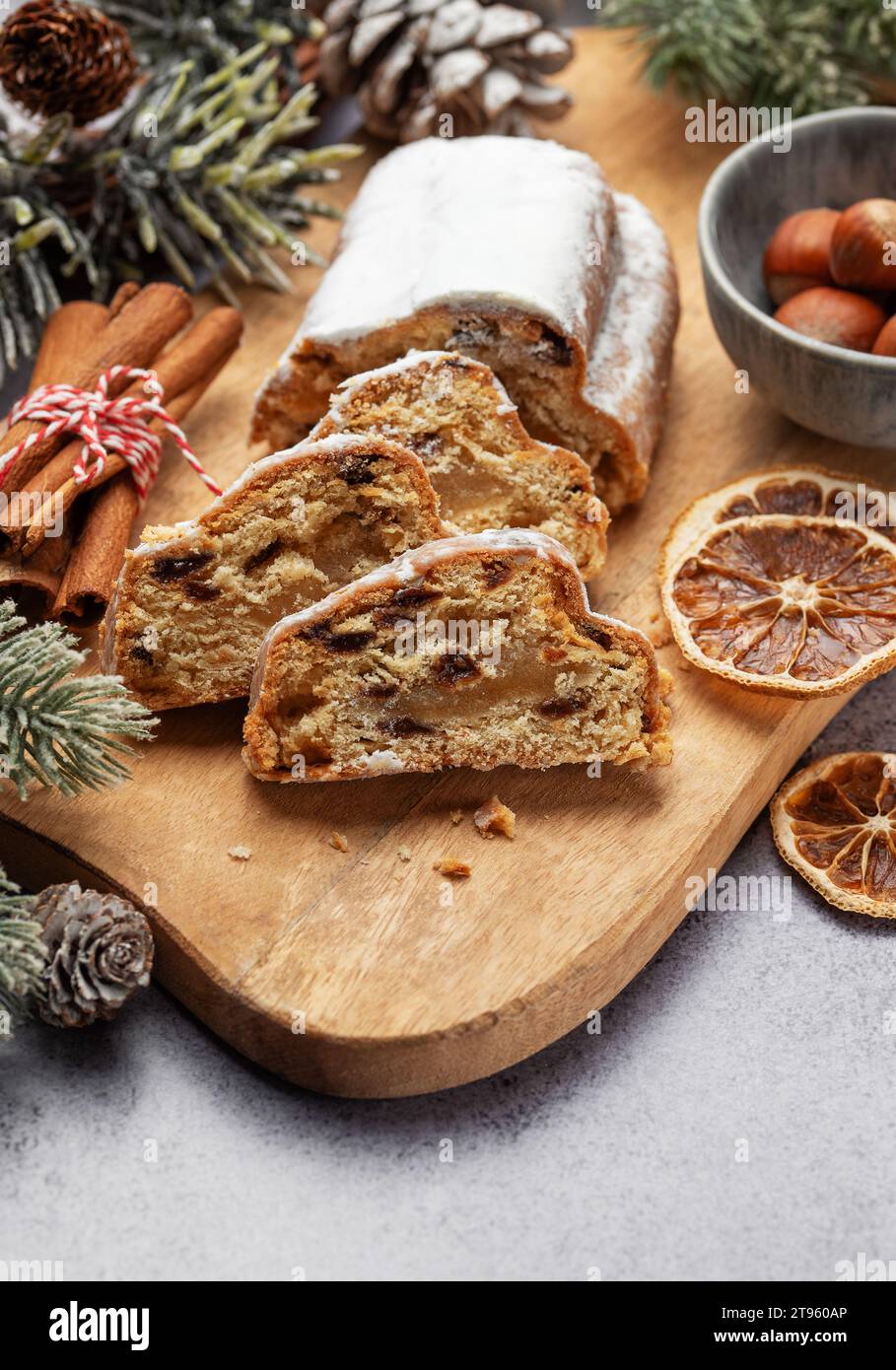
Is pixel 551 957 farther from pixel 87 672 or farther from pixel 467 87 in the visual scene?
pixel 467 87

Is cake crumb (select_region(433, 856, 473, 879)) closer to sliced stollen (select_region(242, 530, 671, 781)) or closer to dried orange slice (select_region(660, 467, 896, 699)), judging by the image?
sliced stollen (select_region(242, 530, 671, 781))

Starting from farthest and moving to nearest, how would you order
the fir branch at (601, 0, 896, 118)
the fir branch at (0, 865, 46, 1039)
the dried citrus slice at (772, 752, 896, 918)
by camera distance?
1. the fir branch at (601, 0, 896, 118)
2. the dried citrus slice at (772, 752, 896, 918)
3. the fir branch at (0, 865, 46, 1039)

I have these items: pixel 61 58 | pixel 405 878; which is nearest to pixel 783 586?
pixel 405 878

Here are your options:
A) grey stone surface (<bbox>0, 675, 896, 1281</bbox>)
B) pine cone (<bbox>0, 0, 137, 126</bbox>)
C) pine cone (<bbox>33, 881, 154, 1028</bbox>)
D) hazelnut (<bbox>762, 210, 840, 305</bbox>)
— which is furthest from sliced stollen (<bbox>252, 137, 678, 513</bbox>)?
pine cone (<bbox>33, 881, 154, 1028</bbox>)

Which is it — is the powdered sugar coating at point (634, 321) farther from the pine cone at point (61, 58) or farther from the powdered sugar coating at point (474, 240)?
the pine cone at point (61, 58)

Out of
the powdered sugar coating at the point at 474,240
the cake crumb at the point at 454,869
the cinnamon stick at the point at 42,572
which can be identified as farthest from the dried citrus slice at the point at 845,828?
the cinnamon stick at the point at 42,572

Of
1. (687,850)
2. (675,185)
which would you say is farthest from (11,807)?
(675,185)

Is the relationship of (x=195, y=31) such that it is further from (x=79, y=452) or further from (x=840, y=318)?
(x=840, y=318)
